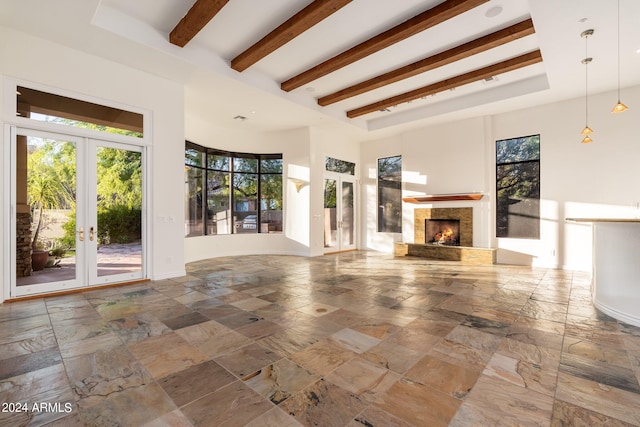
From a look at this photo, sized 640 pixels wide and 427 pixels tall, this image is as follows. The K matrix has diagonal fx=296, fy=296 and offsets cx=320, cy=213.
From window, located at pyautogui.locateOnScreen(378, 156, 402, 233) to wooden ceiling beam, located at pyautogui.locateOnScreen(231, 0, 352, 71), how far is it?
5517mm

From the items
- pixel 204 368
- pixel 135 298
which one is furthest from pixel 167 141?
pixel 204 368

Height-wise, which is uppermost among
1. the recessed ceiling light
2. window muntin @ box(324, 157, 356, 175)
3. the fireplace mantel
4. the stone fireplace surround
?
the recessed ceiling light

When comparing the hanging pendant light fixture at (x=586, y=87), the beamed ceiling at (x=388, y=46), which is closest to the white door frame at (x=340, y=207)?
the beamed ceiling at (x=388, y=46)

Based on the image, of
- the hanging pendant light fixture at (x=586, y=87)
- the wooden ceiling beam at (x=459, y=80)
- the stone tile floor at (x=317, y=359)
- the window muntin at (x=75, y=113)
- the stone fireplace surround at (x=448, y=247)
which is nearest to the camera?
the stone tile floor at (x=317, y=359)

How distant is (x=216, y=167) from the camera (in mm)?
8273

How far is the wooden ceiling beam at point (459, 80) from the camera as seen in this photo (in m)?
5.09

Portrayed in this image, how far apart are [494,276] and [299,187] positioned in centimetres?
524

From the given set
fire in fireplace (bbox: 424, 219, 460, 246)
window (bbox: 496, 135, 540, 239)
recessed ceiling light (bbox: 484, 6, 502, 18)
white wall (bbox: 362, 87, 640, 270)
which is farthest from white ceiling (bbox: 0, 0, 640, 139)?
fire in fireplace (bbox: 424, 219, 460, 246)

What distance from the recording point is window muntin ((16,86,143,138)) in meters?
4.16

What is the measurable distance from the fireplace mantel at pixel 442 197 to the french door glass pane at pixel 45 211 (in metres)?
7.49

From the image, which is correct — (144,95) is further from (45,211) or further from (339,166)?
(339,166)

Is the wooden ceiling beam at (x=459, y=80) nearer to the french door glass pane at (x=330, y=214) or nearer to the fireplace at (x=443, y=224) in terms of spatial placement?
the french door glass pane at (x=330, y=214)

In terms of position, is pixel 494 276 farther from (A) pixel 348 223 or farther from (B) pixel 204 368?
(B) pixel 204 368

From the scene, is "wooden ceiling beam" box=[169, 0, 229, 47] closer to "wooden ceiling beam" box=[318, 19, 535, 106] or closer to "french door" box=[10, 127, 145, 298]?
"french door" box=[10, 127, 145, 298]
